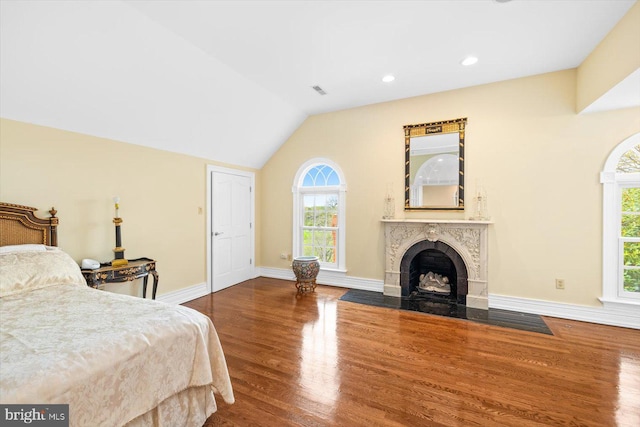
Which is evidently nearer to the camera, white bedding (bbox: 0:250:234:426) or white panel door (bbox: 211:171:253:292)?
white bedding (bbox: 0:250:234:426)

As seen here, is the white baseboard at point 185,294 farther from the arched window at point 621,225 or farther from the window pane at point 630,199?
the window pane at point 630,199

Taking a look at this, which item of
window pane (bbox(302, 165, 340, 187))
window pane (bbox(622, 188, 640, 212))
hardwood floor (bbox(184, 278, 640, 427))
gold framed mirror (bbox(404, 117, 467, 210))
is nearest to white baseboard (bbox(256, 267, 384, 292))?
hardwood floor (bbox(184, 278, 640, 427))

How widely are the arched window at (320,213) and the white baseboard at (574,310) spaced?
2.31m

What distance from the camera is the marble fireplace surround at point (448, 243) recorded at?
3.79 metres

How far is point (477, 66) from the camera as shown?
3326mm

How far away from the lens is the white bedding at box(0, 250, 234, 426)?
112cm

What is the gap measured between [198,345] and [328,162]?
12.3ft

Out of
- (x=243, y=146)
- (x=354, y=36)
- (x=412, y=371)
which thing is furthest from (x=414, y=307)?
(x=243, y=146)

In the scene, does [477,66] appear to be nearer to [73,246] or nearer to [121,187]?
[121,187]

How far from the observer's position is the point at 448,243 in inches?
156

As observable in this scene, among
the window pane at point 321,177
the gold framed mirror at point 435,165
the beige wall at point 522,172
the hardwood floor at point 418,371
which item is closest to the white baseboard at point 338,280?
the beige wall at point 522,172

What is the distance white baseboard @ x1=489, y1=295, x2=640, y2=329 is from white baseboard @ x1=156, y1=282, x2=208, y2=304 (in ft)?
13.5

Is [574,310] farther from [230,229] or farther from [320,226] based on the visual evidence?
[230,229]

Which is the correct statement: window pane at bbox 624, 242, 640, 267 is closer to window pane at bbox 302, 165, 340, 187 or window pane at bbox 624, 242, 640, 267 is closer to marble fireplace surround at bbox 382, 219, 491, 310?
marble fireplace surround at bbox 382, 219, 491, 310
